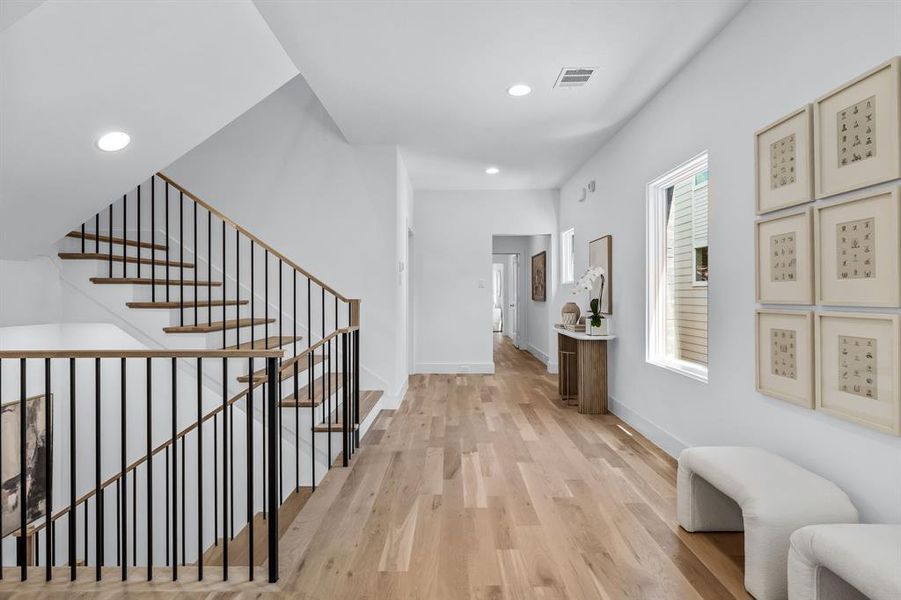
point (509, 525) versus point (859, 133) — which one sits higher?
point (859, 133)

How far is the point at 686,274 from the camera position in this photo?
3674 millimetres

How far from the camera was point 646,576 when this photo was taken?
209cm

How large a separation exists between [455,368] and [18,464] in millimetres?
4927

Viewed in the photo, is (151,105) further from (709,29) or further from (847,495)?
(847,495)

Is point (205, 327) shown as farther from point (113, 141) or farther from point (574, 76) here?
point (574, 76)

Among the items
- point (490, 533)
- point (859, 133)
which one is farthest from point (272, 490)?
point (859, 133)

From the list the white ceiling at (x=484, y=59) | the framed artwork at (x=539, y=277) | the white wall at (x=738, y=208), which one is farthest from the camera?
the framed artwork at (x=539, y=277)

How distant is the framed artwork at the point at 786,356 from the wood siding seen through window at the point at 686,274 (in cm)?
87

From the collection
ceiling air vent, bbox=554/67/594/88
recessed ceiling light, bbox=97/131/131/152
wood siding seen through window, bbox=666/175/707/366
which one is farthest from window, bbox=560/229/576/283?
recessed ceiling light, bbox=97/131/131/152

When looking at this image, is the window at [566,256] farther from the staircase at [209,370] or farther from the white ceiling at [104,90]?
the white ceiling at [104,90]

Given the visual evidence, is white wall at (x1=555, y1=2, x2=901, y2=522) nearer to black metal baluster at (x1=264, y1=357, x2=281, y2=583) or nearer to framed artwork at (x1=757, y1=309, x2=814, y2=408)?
framed artwork at (x1=757, y1=309, x2=814, y2=408)

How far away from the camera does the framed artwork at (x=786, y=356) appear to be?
223 cm

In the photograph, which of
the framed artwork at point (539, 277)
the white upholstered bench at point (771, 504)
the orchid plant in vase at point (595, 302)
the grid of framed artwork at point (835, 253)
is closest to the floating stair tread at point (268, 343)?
the orchid plant in vase at point (595, 302)

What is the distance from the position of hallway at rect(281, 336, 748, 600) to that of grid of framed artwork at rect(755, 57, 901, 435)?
87 cm
